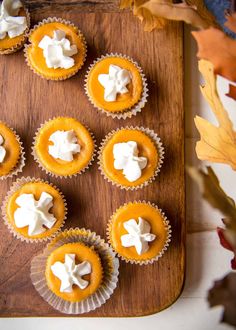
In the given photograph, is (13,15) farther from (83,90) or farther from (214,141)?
(214,141)

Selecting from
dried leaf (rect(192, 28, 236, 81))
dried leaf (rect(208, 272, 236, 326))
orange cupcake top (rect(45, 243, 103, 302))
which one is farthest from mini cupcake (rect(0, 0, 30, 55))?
dried leaf (rect(208, 272, 236, 326))

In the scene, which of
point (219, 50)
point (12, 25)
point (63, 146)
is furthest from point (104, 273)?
→ point (219, 50)

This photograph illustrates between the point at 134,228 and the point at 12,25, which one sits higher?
the point at 12,25

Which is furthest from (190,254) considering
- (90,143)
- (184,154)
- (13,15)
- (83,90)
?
(13,15)

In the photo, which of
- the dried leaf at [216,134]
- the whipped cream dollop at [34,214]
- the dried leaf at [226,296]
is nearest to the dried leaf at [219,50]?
the dried leaf at [216,134]

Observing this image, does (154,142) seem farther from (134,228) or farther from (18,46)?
(18,46)

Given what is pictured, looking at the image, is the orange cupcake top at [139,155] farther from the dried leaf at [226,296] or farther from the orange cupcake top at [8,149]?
the dried leaf at [226,296]

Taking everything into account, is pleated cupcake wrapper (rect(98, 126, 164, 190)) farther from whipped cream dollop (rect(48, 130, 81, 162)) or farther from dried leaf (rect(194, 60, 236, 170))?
dried leaf (rect(194, 60, 236, 170))
